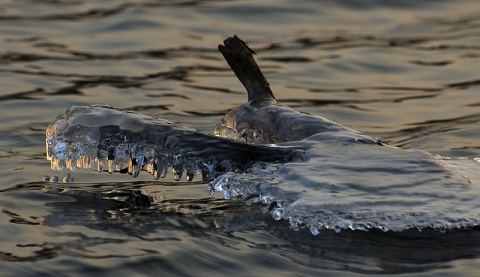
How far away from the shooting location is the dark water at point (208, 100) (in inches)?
147

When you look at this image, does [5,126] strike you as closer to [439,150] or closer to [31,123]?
[31,123]

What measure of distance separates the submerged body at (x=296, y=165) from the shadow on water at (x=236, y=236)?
6 cm

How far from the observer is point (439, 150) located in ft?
17.8

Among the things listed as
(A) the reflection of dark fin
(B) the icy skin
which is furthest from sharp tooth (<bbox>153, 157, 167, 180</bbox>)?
(A) the reflection of dark fin

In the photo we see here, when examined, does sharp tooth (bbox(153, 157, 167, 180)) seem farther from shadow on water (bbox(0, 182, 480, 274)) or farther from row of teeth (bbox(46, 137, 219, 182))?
shadow on water (bbox(0, 182, 480, 274))

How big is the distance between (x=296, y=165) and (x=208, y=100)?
2.33 metres

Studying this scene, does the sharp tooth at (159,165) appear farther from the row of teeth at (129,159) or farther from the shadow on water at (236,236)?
the shadow on water at (236,236)

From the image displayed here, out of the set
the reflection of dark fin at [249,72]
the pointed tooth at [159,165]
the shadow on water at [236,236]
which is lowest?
the shadow on water at [236,236]

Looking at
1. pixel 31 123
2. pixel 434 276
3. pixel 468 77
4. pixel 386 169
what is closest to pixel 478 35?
pixel 468 77

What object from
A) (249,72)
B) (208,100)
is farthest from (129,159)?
(208,100)

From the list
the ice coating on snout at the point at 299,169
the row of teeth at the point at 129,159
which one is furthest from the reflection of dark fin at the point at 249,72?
the row of teeth at the point at 129,159

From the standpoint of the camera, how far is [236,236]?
3.93 meters

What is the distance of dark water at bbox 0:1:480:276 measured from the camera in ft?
12.3

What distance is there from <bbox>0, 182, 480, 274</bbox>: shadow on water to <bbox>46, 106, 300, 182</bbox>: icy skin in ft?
0.48
